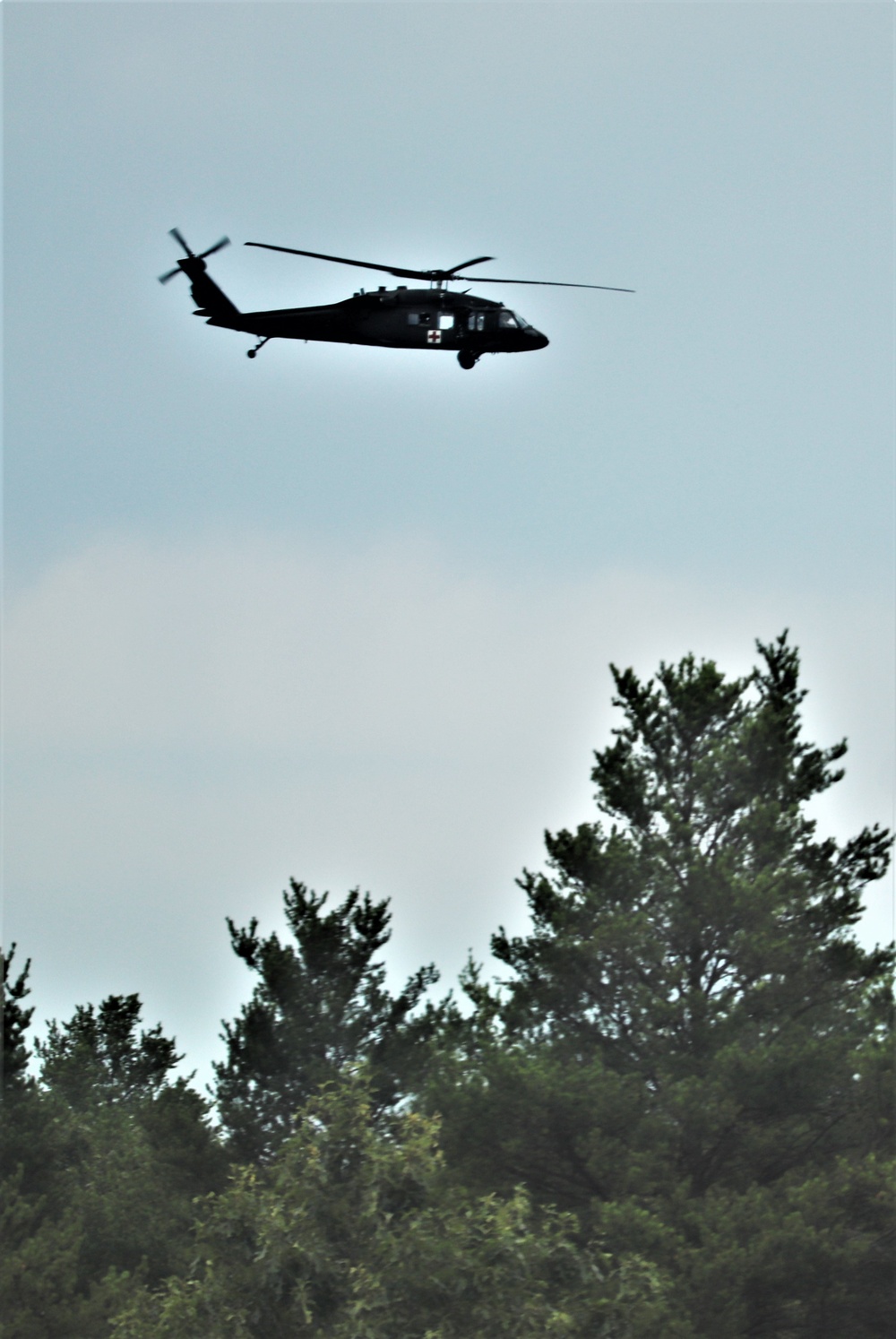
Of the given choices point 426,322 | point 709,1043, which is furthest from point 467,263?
point 709,1043

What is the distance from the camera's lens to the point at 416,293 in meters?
29.5

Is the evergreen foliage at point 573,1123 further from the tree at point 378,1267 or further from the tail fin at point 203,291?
the tail fin at point 203,291

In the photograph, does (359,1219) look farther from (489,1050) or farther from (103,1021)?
(103,1021)

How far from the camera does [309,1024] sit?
40375mm

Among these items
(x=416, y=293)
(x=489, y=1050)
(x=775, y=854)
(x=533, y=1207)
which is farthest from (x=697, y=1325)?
(x=416, y=293)

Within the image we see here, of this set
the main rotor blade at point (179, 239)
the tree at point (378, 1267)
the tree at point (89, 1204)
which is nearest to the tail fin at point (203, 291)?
the main rotor blade at point (179, 239)

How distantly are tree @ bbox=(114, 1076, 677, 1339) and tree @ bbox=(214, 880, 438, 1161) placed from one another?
8.13 m

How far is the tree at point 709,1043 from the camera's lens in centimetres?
3147

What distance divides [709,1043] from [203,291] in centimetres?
1730

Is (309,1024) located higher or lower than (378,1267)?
higher

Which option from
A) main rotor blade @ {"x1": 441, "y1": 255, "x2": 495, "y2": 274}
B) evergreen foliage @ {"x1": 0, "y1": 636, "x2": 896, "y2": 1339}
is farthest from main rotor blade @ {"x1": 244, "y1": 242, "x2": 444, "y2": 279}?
evergreen foliage @ {"x1": 0, "y1": 636, "x2": 896, "y2": 1339}

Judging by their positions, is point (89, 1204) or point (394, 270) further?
point (89, 1204)

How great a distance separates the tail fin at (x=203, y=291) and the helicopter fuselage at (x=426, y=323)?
2.10 meters

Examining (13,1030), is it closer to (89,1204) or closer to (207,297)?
(89,1204)
